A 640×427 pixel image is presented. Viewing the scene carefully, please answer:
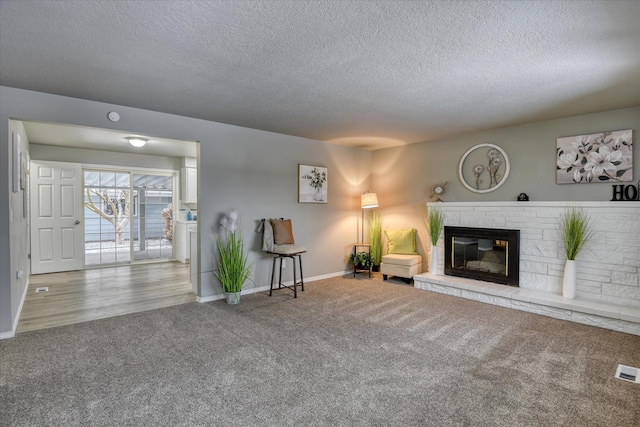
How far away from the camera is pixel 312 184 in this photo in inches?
213

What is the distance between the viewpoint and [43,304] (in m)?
4.10

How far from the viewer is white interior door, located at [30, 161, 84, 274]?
5.91 metres

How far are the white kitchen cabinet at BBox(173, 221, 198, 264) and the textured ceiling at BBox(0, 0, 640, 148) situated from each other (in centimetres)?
383

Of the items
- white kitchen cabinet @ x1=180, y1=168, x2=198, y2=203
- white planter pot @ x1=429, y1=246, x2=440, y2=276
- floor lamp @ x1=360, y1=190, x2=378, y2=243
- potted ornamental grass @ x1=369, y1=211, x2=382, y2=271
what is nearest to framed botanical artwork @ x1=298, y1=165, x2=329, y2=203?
floor lamp @ x1=360, y1=190, x2=378, y2=243

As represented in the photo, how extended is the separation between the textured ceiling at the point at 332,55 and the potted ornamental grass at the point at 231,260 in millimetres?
1457

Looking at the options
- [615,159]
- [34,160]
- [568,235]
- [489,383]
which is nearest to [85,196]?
[34,160]

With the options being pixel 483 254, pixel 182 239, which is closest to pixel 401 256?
pixel 483 254

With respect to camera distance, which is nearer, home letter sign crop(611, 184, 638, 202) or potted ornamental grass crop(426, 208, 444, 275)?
home letter sign crop(611, 184, 638, 202)

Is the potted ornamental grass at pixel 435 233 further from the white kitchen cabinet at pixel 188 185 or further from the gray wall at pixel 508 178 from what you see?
the white kitchen cabinet at pixel 188 185

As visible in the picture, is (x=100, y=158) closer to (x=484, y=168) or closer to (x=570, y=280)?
(x=484, y=168)

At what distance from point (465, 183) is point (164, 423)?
4685 mm

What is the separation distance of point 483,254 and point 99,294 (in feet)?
18.0

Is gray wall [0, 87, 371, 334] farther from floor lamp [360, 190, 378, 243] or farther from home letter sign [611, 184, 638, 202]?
home letter sign [611, 184, 638, 202]

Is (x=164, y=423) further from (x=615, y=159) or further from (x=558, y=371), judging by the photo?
(x=615, y=159)
